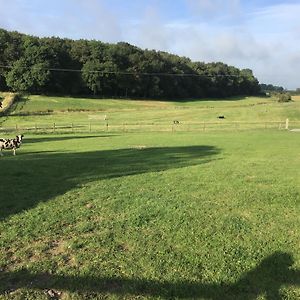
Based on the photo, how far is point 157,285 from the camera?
699 centimetres

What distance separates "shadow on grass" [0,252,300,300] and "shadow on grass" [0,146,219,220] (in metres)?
3.64

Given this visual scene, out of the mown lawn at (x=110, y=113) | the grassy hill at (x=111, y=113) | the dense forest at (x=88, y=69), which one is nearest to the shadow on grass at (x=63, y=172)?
the mown lawn at (x=110, y=113)

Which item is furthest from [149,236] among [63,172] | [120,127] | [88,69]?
[88,69]

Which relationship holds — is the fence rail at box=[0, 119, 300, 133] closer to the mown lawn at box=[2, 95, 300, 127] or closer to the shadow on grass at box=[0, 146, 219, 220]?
the mown lawn at box=[2, 95, 300, 127]

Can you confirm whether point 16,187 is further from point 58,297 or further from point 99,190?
point 58,297

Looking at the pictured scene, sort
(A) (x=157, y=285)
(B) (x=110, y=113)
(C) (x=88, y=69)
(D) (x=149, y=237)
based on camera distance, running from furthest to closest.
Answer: (C) (x=88, y=69) < (B) (x=110, y=113) < (D) (x=149, y=237) < (A) (x=157, y=285)

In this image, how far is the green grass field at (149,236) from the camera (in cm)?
697

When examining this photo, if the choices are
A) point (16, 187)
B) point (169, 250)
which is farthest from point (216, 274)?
point (16, 187)

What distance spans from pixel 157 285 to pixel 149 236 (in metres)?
2.16

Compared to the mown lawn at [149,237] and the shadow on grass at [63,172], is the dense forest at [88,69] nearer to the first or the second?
the shadow on grass at [63,172]

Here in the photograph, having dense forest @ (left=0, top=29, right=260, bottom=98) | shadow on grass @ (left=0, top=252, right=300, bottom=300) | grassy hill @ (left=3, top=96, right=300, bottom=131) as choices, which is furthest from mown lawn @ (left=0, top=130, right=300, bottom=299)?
dense forest @ (left=0, top=29, right=260, bottom=98)

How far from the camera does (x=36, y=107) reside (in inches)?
3750

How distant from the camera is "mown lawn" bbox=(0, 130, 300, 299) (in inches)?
274

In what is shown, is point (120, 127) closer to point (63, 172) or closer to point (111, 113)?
point (111, 113)
